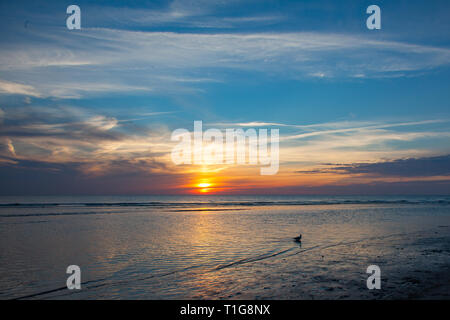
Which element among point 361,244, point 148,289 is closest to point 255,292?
point 148,289

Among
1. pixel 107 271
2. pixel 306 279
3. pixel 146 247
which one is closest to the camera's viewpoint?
pixel 306 279

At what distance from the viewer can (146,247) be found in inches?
768

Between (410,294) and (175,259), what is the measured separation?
1043 cm

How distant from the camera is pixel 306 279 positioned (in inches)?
491

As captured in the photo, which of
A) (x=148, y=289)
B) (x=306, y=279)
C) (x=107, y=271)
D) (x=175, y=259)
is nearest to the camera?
(x=148, y=289)

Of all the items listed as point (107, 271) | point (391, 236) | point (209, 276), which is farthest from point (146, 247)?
point (391, 236)

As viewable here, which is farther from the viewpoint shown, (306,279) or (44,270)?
(44,270)

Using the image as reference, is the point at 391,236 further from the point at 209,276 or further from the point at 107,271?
the point at 107,271
